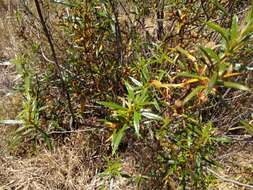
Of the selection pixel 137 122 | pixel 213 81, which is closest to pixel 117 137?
pixel 137 122

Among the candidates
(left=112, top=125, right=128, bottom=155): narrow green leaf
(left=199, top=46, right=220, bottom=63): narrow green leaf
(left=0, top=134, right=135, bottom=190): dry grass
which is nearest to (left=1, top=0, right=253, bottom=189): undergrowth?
(left=112, top=125, right=128, bottom=155): narrow green leaf

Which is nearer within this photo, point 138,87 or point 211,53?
point 211,53

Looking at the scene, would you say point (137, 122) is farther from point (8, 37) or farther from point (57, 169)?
point (8, 37)

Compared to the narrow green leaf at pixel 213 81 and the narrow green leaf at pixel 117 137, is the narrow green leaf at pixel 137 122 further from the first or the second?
the narrow green leaf at pixel 213 81

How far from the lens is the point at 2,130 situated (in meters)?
2.64

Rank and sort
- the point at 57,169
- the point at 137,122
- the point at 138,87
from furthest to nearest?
the point at 57,169 → the point at 138,87 → the point at 137,122

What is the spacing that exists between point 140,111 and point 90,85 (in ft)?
2.98

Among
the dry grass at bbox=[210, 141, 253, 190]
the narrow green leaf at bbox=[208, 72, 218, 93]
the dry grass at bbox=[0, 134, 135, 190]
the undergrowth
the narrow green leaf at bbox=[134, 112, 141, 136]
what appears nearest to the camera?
the narrow green leaf at bbox=[208, 72, 218, 93]

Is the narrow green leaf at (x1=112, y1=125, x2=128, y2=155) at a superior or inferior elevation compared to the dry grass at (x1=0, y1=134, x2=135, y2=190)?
superior

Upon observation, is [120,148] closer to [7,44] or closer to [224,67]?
[224,67]

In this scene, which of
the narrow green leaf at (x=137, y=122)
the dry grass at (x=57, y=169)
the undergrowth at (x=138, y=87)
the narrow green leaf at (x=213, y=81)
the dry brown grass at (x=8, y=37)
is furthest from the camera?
the dry brown grass at (x=8, y=37)

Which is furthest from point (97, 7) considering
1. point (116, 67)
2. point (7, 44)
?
point (7, 44)

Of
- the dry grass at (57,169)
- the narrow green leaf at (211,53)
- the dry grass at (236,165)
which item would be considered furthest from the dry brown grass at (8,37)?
the narrow green leaf at (211,53)

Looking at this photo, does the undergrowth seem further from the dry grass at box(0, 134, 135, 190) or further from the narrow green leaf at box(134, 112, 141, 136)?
the dry grass at box(0, 134, 135, 190)
